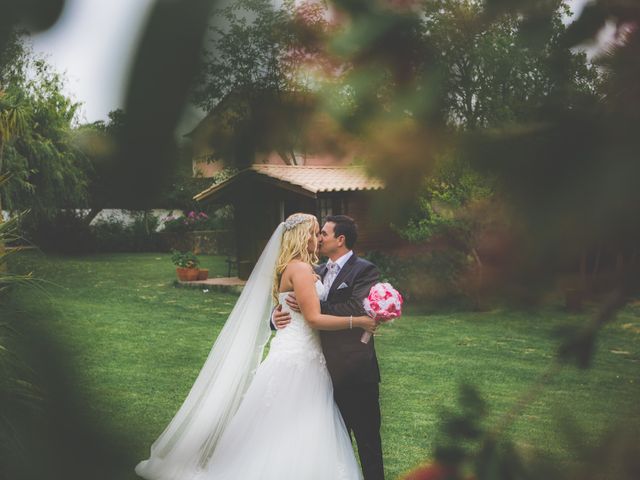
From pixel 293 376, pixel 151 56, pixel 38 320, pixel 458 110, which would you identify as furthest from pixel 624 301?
pixel 293 376

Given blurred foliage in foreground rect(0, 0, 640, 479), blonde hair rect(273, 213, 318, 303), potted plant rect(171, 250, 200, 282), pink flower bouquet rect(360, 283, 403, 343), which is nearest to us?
blurred foliage in foreground rect(0, 0, 640, 479)

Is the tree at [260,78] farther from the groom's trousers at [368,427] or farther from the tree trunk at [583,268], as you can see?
the groom's trousers at [368,427]

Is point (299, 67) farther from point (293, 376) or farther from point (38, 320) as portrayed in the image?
point (293, 376)

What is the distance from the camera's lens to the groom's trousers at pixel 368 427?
3510mm

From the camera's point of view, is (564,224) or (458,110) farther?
(458,110)

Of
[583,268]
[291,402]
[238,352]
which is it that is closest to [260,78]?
[583,268]

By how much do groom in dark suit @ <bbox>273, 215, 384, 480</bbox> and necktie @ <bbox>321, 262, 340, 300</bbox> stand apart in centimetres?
1

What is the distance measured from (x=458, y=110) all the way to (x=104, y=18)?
0.76 feet

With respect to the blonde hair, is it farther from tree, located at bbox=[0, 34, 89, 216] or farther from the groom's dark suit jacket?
tree, located at bbox=[0, 34, 89, 216]

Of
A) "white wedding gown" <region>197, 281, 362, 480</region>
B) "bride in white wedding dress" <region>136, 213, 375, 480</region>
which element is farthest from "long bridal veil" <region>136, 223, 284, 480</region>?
"white wedding gown" <region>197, 281, 362, 480</region>

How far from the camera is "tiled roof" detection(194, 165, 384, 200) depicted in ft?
1.41

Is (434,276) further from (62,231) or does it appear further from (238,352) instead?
(238,352)

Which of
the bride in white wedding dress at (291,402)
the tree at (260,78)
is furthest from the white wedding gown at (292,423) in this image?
the tree at (260,78)

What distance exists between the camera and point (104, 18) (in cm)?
43
